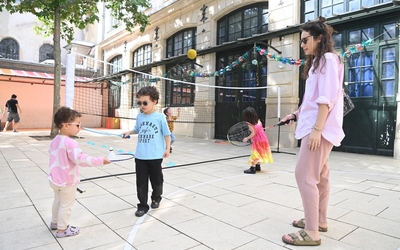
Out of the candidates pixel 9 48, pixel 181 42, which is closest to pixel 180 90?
pixel 181 42

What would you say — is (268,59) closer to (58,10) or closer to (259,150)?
(259,150)

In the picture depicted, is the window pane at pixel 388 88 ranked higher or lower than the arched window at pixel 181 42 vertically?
lower

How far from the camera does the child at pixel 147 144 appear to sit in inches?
128

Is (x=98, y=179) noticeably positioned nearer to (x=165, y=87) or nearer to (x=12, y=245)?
(x=12, y=245)

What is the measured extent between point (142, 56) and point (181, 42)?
3916 millimetres

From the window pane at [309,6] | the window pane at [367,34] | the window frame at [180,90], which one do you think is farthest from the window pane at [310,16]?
the window frame at [180,90]

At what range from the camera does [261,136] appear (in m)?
5.68

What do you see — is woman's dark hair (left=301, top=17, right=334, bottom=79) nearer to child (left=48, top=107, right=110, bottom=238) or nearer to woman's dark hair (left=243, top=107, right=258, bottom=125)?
child (left=48, top=107, right=110, bottom=238)

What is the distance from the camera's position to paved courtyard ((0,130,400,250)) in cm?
255

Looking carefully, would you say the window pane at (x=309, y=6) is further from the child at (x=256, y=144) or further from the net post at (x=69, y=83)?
the net post at (x=69, y=83)

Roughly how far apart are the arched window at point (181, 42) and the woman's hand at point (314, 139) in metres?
12.1

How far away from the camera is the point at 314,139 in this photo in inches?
91.6

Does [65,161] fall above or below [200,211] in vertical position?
above

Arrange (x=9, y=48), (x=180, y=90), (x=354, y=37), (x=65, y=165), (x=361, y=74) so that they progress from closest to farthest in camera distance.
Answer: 1. (x=65, y=165)
2. (x=361, y=74)
3. (x=354, y=37)
4. (x=180, y=90)
5. (x=9, y=48)
